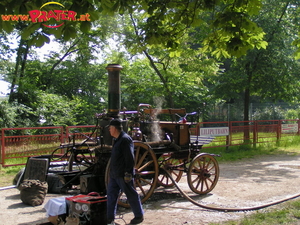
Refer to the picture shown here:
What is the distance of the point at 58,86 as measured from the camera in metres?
20.8

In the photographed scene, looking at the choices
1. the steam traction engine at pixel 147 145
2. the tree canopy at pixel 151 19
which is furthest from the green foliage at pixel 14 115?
the tree canopy at pixel 151 19

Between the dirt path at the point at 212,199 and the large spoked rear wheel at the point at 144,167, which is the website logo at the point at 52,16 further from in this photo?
the dirt path at the point at 212,199

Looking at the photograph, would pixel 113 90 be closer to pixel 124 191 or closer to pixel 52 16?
pixel 124 191

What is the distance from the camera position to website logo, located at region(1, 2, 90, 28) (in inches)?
164

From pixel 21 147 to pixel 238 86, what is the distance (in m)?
10.4

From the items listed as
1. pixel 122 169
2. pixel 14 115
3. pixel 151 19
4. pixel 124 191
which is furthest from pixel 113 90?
pixel 14 115

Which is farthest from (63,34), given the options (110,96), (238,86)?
(238,86)

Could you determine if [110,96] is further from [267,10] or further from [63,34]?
[267,10]

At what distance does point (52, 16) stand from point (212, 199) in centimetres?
505

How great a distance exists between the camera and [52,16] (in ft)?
14.0

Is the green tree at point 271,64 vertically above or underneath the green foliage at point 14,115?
above

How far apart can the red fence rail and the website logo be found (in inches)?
119

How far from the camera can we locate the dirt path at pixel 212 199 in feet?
19.1

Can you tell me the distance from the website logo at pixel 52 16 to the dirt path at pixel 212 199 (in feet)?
11.1
